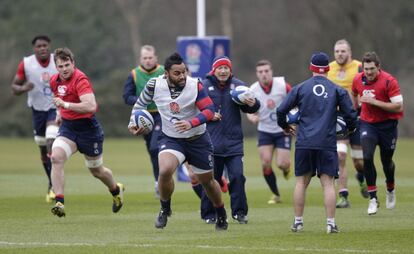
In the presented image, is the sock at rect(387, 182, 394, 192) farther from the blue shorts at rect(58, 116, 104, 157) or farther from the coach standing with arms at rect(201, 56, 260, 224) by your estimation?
the blue shorts at rect(58, 116, 104, 157)

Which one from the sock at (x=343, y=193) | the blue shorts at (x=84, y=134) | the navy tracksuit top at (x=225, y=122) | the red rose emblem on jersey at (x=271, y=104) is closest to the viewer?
the navy tracksuit top at (x=225, y=122)

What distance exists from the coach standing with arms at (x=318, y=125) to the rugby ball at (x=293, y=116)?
9 cm

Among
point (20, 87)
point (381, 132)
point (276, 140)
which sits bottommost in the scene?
point (276, 140)

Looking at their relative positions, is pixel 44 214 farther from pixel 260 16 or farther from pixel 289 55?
pixel 260 16

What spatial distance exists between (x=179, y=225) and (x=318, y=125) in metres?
2.33

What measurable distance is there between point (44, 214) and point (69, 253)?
453 cm

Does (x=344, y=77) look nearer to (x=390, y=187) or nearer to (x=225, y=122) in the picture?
(x=390, y=187)

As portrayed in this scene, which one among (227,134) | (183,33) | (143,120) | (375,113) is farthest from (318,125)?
(183,33)

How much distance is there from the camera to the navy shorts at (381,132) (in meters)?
15.1

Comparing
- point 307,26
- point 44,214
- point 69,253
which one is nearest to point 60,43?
point 307,26

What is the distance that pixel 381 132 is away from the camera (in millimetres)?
15133

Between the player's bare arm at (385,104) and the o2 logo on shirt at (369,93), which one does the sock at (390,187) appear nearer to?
the player's bare arm at (385,104)

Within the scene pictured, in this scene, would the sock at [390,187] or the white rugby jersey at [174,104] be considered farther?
the sock at [390,187]

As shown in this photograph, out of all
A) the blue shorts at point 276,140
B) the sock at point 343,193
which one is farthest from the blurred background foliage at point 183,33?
the sock at point 343,193
